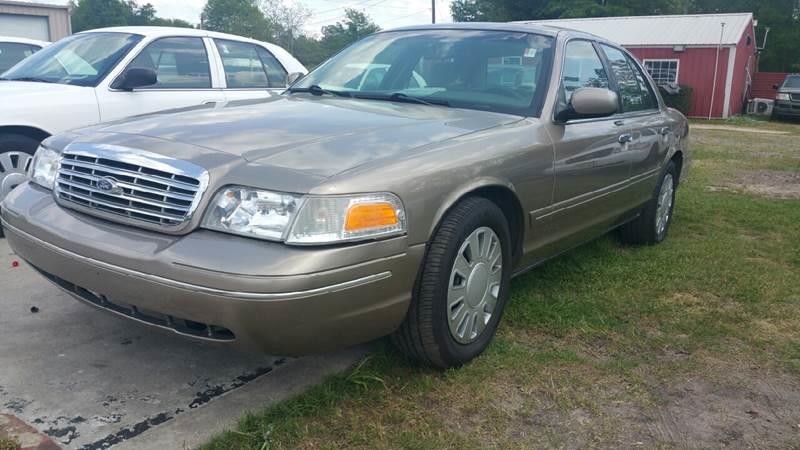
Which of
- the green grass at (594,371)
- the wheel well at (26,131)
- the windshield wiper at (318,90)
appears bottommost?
the green grass at (594,371)

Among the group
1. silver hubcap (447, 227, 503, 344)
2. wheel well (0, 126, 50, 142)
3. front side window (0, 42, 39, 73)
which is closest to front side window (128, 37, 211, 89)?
wheel well (0, 126, 50, 142)

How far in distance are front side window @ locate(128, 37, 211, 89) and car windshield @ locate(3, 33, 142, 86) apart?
0.16m

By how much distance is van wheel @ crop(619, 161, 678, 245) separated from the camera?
17.4 ft

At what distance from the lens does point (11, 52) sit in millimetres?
8219

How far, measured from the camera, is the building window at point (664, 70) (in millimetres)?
26016

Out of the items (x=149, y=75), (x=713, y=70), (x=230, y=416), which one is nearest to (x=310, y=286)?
(x=230, y=416)

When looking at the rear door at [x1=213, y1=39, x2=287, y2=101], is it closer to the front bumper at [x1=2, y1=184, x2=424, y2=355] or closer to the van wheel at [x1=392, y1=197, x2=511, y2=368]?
the van wheel at [x1=392, y1=197, x2=511, y2=368]

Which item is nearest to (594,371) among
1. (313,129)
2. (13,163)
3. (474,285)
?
(474,285)

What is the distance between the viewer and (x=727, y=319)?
13.1ft

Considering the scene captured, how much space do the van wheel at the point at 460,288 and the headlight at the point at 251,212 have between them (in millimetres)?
660

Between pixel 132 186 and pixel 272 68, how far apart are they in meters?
4.67

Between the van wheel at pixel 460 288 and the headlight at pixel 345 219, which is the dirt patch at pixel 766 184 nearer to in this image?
the van wheel at pixel 460 288

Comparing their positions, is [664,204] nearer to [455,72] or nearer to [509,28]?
[509,28]

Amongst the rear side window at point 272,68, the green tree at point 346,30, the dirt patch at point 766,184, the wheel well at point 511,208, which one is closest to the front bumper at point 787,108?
the dirt patch at point 766,184
